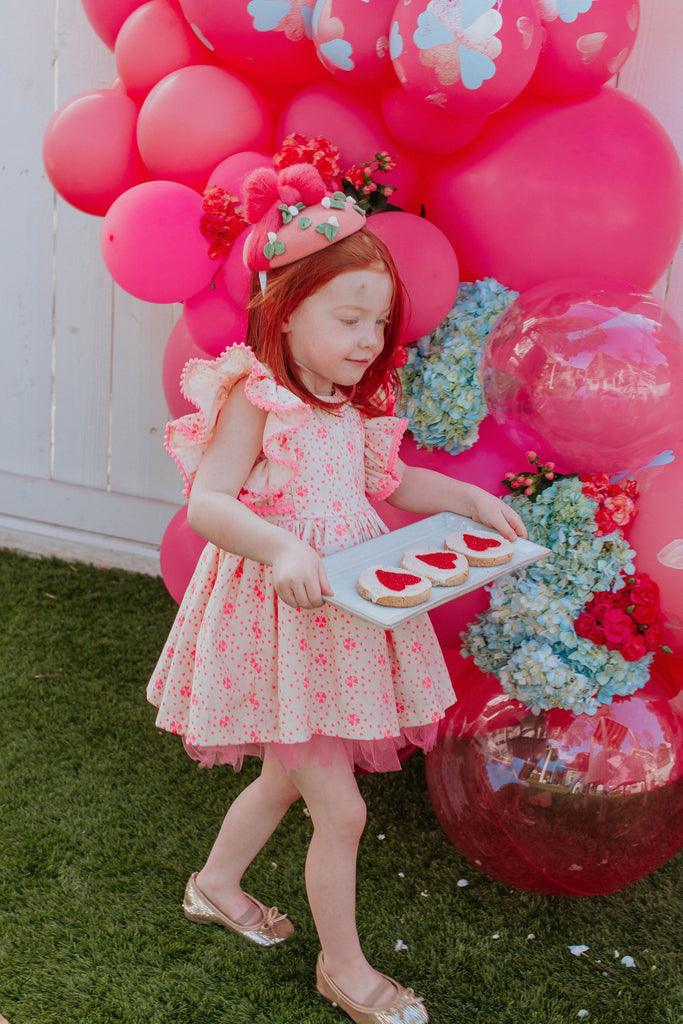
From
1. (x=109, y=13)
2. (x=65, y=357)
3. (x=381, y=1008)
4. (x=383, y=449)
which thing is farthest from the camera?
(x=65, y=357)

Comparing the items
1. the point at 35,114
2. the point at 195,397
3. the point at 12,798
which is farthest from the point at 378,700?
the point at 35,114

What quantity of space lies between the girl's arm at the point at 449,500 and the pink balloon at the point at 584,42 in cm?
72

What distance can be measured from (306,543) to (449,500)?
0.34m

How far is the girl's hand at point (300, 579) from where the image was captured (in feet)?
3.92

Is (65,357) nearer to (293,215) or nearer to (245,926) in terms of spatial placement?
(293,215)

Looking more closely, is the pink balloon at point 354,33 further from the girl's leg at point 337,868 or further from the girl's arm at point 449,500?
the girl's leg at point 337,868

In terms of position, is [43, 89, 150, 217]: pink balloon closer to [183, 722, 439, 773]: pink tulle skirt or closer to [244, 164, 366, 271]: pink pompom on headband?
[244, 164, 366, 271]: pink pompom on headband

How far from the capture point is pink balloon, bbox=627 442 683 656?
5.07ft

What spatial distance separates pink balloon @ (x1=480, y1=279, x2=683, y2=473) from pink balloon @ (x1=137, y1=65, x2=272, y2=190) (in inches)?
24.1

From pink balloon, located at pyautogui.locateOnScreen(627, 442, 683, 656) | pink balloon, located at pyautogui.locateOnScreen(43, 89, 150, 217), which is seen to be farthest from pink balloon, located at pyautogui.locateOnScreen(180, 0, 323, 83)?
pink balloon, located at pyautogui.locateOnScreen(627, 442, 683, 656)

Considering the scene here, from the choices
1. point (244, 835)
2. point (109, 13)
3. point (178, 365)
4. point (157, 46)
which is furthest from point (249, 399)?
point (109, 13)

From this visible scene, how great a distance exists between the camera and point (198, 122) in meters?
1.67

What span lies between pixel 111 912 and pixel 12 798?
43 centimetres

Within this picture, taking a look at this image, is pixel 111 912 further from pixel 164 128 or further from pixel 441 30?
pixel 441 30
